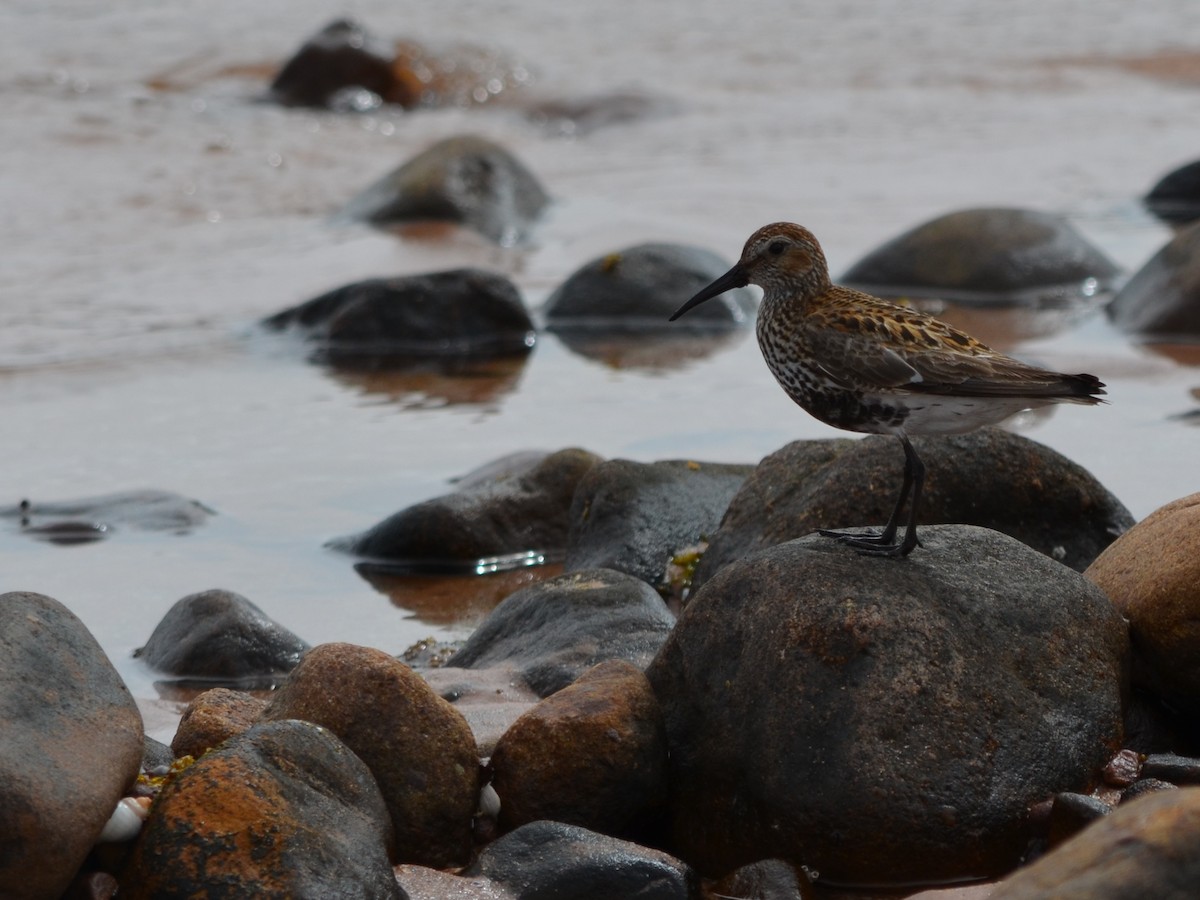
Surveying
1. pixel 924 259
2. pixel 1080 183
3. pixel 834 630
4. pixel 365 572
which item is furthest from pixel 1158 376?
pixel 1080 183

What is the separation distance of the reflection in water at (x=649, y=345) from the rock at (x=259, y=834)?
675 centimetres

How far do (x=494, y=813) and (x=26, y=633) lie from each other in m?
1.50

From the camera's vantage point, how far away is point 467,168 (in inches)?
591

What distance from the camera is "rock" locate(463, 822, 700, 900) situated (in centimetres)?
443

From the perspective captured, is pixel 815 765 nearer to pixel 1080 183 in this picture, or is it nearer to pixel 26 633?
pixel 26 633

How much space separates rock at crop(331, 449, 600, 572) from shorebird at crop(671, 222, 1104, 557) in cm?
268

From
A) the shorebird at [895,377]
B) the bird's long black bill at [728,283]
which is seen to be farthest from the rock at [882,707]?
the bird's long black bill at [728,283]

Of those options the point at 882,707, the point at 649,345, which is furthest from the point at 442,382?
the point at 882,707

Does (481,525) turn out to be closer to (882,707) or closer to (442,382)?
(442,382)

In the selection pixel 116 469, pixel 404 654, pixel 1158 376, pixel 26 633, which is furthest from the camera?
pixel 1158 376

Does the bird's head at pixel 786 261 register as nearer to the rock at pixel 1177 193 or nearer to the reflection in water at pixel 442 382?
the reflection in water at pixel 442 382

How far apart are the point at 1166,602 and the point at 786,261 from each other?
1708 millimetres

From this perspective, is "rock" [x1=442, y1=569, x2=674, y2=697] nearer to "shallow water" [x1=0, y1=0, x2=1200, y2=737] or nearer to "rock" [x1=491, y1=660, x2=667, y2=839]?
"shallow water" [x1=0, y1=0, x2=1200, y2=737]

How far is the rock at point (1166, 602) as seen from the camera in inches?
203
